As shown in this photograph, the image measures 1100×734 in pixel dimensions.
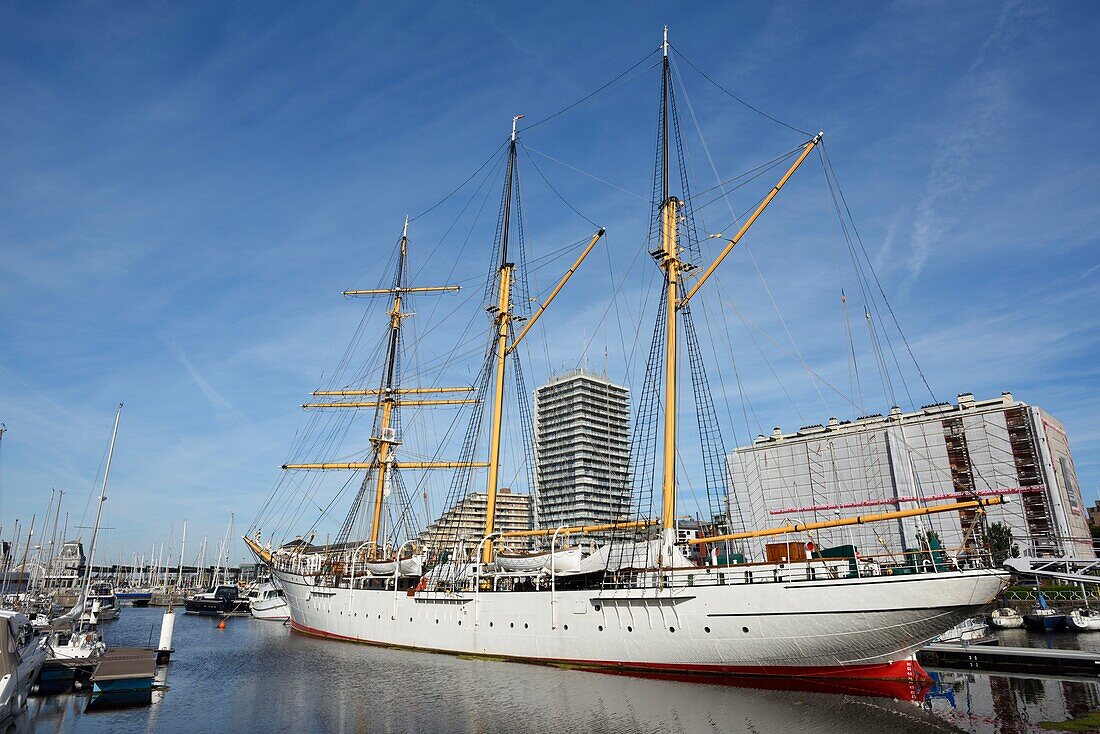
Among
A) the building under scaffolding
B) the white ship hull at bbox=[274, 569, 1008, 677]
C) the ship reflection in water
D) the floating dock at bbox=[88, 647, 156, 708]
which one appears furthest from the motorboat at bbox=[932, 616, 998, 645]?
the building under scaffolding

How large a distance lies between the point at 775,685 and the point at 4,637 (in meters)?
25.0

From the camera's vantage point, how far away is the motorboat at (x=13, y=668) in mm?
18422

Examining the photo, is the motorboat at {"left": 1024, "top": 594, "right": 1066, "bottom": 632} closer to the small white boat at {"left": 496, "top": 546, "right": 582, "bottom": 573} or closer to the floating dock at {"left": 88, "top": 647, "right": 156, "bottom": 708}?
the small white boat at {"left": 496, "top": 546, "right": 582, "bottom": 573}

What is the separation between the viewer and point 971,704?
22375mm

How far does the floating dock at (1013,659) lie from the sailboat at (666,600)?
10091 millimetres

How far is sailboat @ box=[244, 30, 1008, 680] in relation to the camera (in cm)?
2220

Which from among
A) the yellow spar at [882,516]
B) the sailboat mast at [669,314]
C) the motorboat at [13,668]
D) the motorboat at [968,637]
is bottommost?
the motorboat at [968,637]

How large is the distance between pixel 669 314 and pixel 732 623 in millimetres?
14885

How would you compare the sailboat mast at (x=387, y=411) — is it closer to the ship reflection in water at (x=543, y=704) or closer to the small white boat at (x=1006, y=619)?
the ship reflection in water at (x=543, y=704)

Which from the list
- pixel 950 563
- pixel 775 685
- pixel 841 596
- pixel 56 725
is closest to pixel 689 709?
pixel 775 685

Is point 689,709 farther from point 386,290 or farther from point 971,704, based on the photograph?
A: point 386,290

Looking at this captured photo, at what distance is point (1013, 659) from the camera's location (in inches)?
1198

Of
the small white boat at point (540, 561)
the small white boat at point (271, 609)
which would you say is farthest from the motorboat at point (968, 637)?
the small white boat at point (271, 609)

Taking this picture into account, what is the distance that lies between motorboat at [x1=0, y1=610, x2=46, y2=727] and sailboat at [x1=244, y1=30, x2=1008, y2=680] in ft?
56.9
